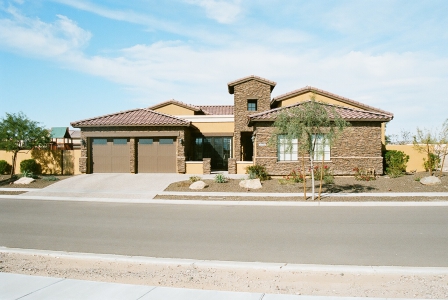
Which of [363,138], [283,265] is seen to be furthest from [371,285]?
[363,138]

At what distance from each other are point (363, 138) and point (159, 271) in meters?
19.8

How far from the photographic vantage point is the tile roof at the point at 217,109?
36138mm

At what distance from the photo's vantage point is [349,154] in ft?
76.6

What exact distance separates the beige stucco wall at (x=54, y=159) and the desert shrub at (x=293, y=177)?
1555 cm

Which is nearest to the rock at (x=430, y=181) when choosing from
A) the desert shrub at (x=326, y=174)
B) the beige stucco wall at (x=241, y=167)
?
the desert shrub at (x=326, y=174)

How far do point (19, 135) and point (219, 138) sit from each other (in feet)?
48.1

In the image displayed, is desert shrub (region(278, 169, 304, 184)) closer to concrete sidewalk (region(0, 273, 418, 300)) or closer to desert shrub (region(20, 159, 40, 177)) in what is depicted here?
concrete sidewalk (region(0, 273, 418, 300))

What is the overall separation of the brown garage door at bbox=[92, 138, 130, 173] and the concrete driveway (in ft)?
4.41

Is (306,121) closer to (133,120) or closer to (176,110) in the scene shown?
(133,120)

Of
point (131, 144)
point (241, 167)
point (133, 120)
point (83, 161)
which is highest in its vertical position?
point (133, 120)

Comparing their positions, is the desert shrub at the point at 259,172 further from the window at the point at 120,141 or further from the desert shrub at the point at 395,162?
the window at the point at 120,141

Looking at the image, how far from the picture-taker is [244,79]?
97.2ft

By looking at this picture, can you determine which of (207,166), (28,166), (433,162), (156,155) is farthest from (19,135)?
(433,162)

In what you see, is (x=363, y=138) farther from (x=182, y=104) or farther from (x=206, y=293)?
(x=206, y=293)
